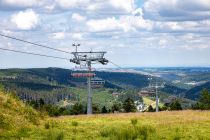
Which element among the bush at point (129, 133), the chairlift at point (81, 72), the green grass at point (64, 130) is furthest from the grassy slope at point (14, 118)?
the chairlift at point (81, 72)

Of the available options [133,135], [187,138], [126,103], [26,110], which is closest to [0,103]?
[26,110]

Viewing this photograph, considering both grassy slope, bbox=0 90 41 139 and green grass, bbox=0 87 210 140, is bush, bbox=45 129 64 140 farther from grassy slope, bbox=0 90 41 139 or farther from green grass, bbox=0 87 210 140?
grassy slope, bbox=0 90 41 139

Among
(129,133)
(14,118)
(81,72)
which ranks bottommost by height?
(129,133)

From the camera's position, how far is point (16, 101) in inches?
986

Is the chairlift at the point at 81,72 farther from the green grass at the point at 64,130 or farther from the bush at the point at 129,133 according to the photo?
the bush at the point at 129,133

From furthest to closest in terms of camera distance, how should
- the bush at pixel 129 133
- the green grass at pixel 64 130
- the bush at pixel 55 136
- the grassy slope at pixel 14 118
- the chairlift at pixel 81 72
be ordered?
the chairlift at pixel 81 72 → the grassy slope at pixel 14 118 → the green grass at pixel 64 130 → the bush at pixel 129 133 → the bush at pixel 55 136

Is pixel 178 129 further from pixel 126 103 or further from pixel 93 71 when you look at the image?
pixel 126 103

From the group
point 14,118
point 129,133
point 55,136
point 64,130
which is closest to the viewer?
point 55,136

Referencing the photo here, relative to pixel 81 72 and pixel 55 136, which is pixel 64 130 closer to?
pixel 55 136

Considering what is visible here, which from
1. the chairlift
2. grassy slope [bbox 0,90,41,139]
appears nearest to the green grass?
grassy slope [bbox 0,90,41,139]

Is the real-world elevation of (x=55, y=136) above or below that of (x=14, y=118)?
below

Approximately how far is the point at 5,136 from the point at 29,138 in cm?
104

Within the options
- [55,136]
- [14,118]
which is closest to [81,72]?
[14,118]

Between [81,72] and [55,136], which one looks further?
[81,72]
